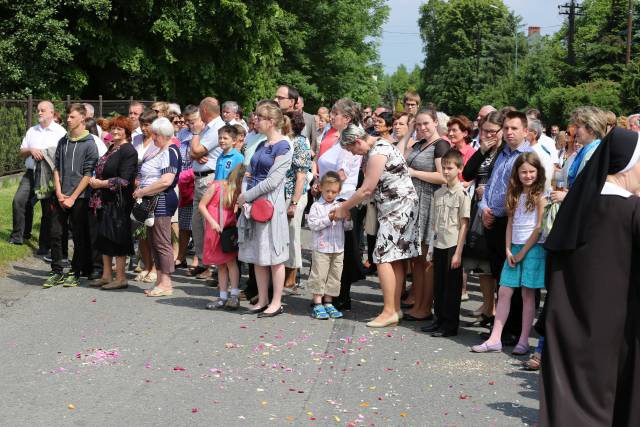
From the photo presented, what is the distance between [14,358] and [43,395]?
44.1 inches

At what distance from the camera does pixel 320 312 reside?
938cm

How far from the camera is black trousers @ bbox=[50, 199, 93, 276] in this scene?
10.8m

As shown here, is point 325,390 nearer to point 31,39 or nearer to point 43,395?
point 43,395

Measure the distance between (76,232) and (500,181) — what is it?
5.00 metres

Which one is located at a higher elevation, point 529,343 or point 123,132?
point 123,132

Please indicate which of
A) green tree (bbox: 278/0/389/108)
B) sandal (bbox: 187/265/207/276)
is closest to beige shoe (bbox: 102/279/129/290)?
sandal (bbox: 187/265/207/276)

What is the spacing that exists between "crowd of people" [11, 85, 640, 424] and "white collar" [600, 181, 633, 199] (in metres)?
1.58

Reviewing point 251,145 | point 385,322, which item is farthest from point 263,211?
point 385,322

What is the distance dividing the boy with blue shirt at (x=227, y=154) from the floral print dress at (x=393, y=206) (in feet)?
5.71

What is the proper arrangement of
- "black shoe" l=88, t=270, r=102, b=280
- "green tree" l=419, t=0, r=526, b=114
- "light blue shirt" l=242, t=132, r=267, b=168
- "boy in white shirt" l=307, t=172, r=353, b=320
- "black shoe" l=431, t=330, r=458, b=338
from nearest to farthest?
1. "black shoe" l=431, t=330, r=458, b=338
2. "boy in white shirt" l=307, t=172, r=353, b=320
3. "light blue shirt" l=242, t=132, r=267, b=168
4. "black shoe" l=88, t=270, r=102, b=280
5. "green tree" l=419, t=0, r=526, b=114

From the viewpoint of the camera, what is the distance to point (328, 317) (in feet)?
30.9

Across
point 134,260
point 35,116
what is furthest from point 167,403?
point 35,116

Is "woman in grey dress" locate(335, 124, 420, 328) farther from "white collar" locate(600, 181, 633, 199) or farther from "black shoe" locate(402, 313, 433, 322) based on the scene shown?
"white collar" locate(600, 181, 633, 199)

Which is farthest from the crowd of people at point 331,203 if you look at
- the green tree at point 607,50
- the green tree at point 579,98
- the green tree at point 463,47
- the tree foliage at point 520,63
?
the green tree at point 463,47
